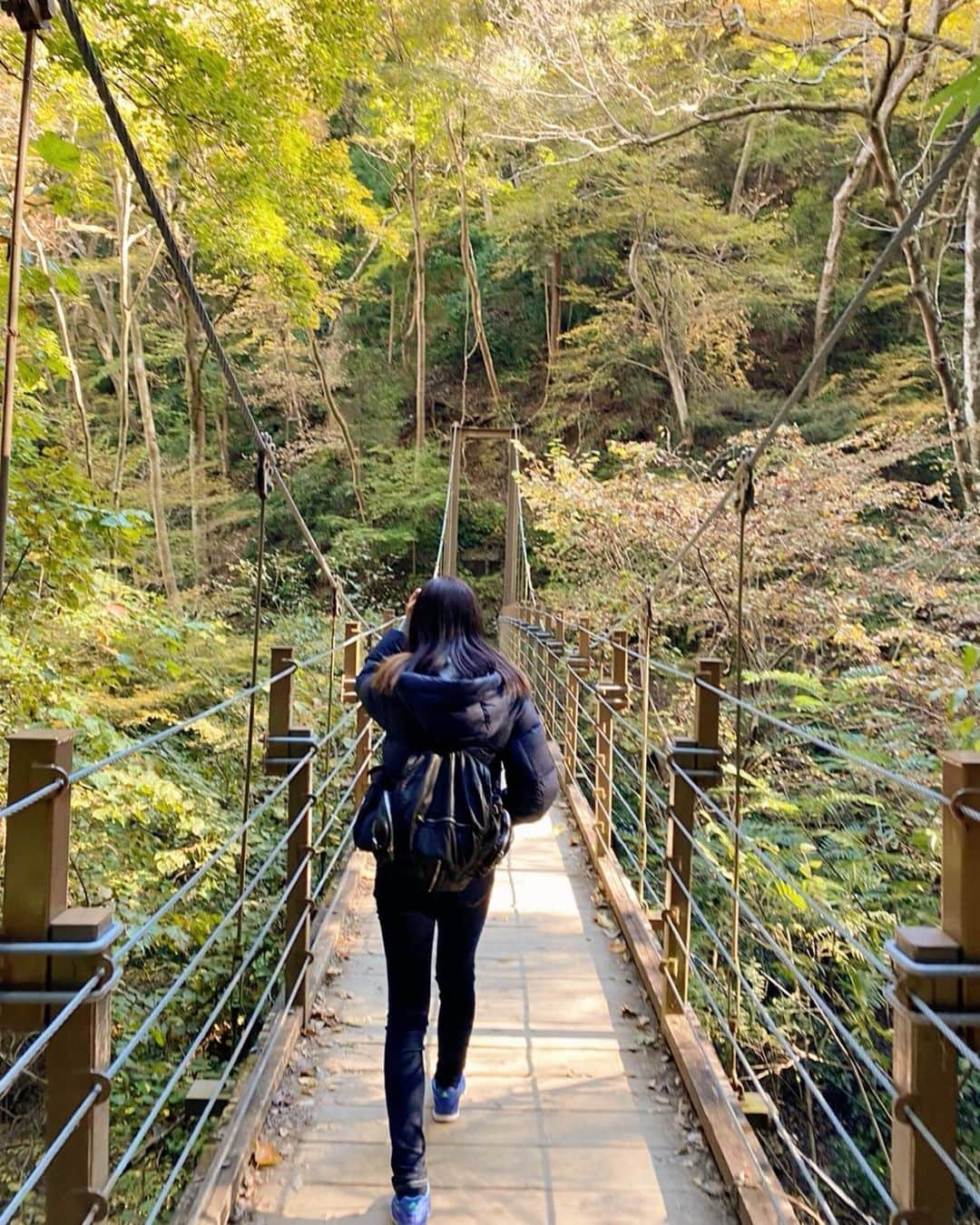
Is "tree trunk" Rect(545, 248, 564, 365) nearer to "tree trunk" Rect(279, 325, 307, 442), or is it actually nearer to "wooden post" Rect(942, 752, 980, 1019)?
"tree trunk" Rect(279, 325, 307, 442)

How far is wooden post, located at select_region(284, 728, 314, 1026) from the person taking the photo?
1821 millimetres

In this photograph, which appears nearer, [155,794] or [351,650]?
[351,650]

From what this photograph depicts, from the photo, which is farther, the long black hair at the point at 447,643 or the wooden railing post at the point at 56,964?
the long black hair at the point at 447,643

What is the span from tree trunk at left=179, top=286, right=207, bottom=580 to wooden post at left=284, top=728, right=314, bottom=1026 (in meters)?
9.45

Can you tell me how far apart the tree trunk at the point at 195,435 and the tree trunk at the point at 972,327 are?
7.89m

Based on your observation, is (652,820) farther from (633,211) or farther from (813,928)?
(633,211)

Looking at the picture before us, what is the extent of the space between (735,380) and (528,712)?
1007 cm

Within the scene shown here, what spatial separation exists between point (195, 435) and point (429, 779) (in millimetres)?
10447

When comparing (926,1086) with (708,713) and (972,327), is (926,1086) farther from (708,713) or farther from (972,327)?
(972,327)

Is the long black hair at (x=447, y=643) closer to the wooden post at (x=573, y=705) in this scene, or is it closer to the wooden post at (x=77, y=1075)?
the wooden post at (x=77, y=1075)

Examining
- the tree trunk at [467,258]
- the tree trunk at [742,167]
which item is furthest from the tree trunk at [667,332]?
the tree trunk at [467,258]

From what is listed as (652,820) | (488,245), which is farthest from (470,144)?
(652,820)

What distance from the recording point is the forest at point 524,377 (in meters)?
3.52

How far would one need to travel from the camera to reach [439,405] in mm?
14805
